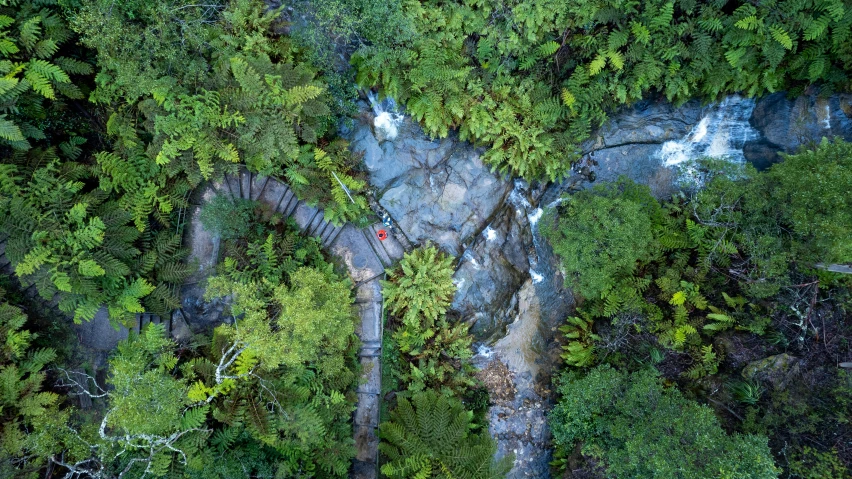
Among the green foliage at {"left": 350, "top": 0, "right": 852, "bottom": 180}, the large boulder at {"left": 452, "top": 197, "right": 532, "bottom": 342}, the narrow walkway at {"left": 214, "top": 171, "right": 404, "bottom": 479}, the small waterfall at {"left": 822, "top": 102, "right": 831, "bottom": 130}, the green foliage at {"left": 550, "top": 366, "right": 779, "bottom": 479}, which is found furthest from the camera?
the large boulder at {"left": 452, "top": 197, "right": 532, "bottom": 342}

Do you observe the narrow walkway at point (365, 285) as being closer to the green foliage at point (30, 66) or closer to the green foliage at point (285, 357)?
the green foliage at point (285, 357)

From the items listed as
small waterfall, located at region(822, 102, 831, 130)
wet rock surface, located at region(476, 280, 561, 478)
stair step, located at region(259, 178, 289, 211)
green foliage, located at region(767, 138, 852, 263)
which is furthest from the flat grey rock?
small waterfall, located at region(822, 102, 831, 130)

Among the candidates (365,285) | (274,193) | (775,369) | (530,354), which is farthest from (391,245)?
(775,369)

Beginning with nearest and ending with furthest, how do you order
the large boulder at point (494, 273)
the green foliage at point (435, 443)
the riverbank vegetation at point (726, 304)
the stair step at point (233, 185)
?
1. the riverbank vegetation at point (726, 304)
2. the green foliage at point (435, 443)
3. the stair step at point (233, 185)
4. the large boulder at point (494, 273)

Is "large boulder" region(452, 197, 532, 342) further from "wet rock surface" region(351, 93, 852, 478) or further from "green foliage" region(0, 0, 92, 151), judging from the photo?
"green foliage" region(0, 0, 92, 151)

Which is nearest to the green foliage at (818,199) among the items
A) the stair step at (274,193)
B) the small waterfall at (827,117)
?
the small waterfall at (827,117)

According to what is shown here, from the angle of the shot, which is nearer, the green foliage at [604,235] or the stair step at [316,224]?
the green foliage at [604,235]

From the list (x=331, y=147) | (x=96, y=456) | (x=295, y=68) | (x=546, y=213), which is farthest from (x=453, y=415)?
(x=295, y=68)
